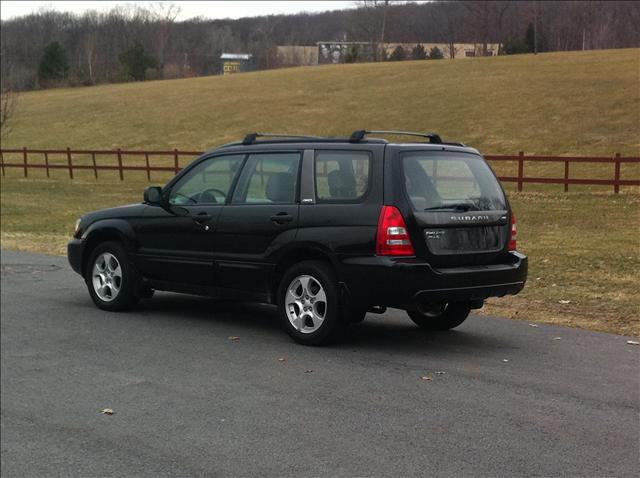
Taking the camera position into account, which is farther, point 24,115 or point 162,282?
point 24,115

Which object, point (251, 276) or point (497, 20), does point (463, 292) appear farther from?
point (497, 20)

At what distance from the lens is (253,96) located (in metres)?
63.9

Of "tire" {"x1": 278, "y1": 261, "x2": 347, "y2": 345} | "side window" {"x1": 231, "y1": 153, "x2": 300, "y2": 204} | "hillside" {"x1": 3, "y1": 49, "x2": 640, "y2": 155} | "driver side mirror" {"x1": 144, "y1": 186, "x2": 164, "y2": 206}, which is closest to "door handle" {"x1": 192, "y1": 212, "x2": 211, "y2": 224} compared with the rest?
A: "side window" {"x1": 231, "y1": 153, "x2": 300, "y2": 204}

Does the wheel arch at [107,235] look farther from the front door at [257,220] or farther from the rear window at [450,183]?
the rear window at [450,183]

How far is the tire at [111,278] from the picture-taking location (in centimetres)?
846

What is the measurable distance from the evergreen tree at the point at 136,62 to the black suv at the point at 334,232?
3949 inches

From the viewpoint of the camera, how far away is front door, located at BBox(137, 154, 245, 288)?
7.79 metres

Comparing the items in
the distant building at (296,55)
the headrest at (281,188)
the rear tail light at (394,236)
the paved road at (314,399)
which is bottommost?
the paved road at (314,399)

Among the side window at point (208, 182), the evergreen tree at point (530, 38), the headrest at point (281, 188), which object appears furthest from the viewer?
the evergreen tree at point (530, 38)

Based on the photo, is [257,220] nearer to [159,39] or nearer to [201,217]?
[201,217]

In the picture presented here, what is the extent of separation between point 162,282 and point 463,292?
3.22m

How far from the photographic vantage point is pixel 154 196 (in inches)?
325

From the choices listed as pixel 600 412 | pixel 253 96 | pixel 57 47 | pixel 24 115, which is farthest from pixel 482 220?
pixel 57 47

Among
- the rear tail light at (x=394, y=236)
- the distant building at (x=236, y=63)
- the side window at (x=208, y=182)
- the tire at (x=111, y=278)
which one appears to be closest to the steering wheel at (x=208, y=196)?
the side window at (x=208, y=182)
